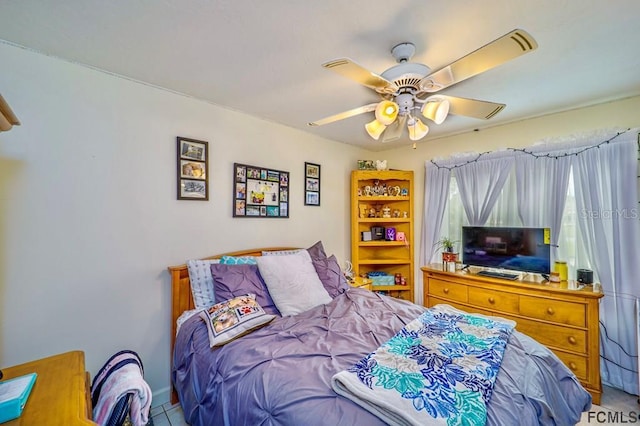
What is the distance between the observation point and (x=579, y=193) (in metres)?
2.48

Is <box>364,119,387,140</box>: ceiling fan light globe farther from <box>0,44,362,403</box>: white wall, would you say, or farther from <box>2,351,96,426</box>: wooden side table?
<box>2,351,96,426</box>: wooden side table

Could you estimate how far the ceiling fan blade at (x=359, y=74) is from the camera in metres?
1.24

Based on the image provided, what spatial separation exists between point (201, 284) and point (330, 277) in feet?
3.60

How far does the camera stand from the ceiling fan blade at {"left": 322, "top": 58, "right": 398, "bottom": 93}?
1.24 metres

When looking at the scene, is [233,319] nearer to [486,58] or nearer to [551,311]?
[486,58]

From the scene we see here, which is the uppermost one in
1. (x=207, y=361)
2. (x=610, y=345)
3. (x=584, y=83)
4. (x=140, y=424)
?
(x=584, y=83)

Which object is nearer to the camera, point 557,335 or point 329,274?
point 557,335

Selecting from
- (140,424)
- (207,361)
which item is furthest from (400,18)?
(140,424)

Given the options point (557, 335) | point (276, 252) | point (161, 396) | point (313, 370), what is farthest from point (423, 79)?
point (161, 396)

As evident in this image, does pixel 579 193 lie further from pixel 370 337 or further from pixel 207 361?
pixel 207 361

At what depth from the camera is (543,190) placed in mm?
2688

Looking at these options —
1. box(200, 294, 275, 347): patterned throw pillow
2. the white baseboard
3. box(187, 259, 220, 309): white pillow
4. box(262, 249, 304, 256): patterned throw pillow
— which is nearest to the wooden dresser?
box(262, 249, 304, 256): patterned throw pillow

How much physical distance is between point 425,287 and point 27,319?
134 inches

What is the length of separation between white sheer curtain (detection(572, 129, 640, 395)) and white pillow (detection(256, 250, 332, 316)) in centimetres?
241
